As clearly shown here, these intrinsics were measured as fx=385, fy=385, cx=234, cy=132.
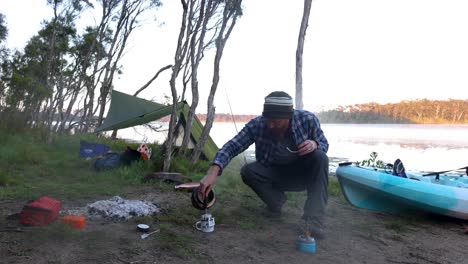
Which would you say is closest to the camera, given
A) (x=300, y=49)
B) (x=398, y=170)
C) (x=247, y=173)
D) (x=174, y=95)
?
(x=247, y=173)

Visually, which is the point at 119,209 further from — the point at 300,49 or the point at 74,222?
the point at 300,49

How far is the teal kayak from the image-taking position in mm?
3355

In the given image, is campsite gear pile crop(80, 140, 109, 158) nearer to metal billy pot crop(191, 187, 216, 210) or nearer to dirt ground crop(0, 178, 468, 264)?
dirt ground crop(0, 178, 468, 264)

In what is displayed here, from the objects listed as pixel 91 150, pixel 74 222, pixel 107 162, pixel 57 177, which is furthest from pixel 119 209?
pixel 91 150

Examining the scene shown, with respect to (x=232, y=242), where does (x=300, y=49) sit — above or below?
above

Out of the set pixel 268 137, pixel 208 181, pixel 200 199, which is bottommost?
pixel 200 199

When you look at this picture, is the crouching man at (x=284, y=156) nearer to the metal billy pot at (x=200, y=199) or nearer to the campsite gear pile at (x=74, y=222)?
the metal billy pot at (x=200, y=199)

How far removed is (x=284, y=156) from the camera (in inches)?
111

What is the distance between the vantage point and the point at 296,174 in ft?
9.42

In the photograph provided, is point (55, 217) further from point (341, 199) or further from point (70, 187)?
point (341, 199)

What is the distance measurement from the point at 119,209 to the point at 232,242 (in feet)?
3.02

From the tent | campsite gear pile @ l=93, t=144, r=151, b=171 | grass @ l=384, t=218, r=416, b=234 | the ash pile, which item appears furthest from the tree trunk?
grass @ l=384, t=218, r=416, b=234

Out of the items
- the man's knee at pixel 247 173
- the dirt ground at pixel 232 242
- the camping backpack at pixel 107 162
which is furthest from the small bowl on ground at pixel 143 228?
the camping backpack at pixel 107 162

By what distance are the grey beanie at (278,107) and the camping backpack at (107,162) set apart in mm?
3233
